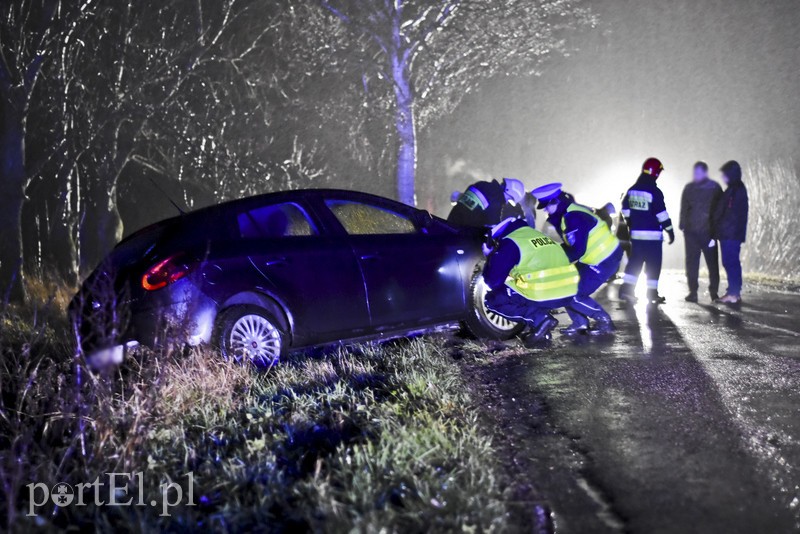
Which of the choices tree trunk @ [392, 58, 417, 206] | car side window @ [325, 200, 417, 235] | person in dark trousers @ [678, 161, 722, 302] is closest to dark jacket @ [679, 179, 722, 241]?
person in dark trousers @ [678, 161, 722, 302]

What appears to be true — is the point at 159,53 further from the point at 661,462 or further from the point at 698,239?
the point at 661,462

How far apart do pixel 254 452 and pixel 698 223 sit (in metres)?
8.64

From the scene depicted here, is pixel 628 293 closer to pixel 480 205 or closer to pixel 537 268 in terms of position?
pixel 480 205

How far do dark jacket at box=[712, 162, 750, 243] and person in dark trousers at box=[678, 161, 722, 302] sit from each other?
20 cm

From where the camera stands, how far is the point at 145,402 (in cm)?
418

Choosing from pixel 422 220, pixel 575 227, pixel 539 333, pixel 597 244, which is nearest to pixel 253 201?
pixel 422 220

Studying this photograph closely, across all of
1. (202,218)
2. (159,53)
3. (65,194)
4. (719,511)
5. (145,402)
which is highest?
(159,53)

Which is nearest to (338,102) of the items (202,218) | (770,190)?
(770,190)

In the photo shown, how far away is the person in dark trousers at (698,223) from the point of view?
10.7 metres

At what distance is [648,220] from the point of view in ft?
33.1

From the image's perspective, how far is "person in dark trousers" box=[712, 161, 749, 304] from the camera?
10.4 metres

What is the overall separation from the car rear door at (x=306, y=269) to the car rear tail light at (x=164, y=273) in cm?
57

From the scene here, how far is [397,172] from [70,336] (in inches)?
527

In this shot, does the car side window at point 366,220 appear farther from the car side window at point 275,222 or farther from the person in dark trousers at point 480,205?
the person in dark trousers at point 480,205
